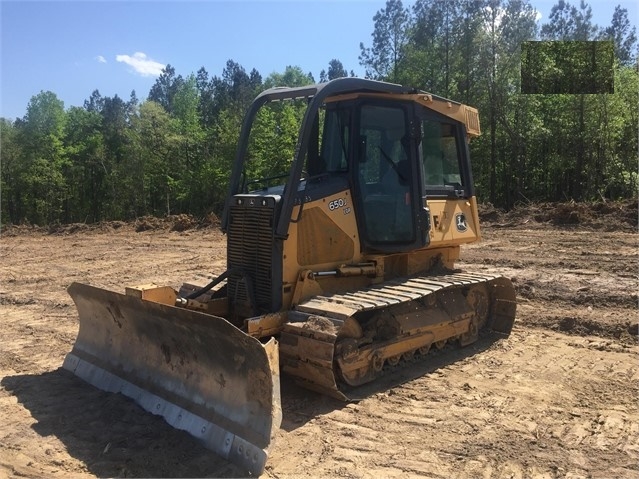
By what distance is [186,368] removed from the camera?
4.68 meters

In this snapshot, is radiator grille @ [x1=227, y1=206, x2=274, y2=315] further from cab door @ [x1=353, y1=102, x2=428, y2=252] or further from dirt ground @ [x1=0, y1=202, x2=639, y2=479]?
cab door @ [x1=353, y1=102, x2=428, y2=252]

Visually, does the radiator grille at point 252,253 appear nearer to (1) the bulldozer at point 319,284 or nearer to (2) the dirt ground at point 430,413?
(1) the bulldozer at point 319,284

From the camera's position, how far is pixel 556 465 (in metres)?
3.87

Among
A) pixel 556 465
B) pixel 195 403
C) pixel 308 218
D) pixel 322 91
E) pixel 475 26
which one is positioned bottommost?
pixel 556 465

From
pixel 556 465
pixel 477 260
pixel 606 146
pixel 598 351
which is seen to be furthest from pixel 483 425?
pixel 606 146

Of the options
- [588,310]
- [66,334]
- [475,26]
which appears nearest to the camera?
[66,334]

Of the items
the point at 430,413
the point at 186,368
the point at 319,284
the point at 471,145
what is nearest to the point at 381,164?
the point at 319,284

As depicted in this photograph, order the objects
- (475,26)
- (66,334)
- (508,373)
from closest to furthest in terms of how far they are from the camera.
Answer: (508,373) < (66,334) < (475,26)

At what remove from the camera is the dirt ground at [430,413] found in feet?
12.7

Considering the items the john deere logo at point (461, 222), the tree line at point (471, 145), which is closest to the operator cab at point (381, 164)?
the john deere logo at point (461, 222)

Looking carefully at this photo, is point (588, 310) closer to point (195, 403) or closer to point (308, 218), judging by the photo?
point (308, 218)

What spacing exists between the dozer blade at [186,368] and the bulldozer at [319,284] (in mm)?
15

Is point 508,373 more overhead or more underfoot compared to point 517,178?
more underfoot

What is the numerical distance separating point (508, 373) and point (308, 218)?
2658mm
